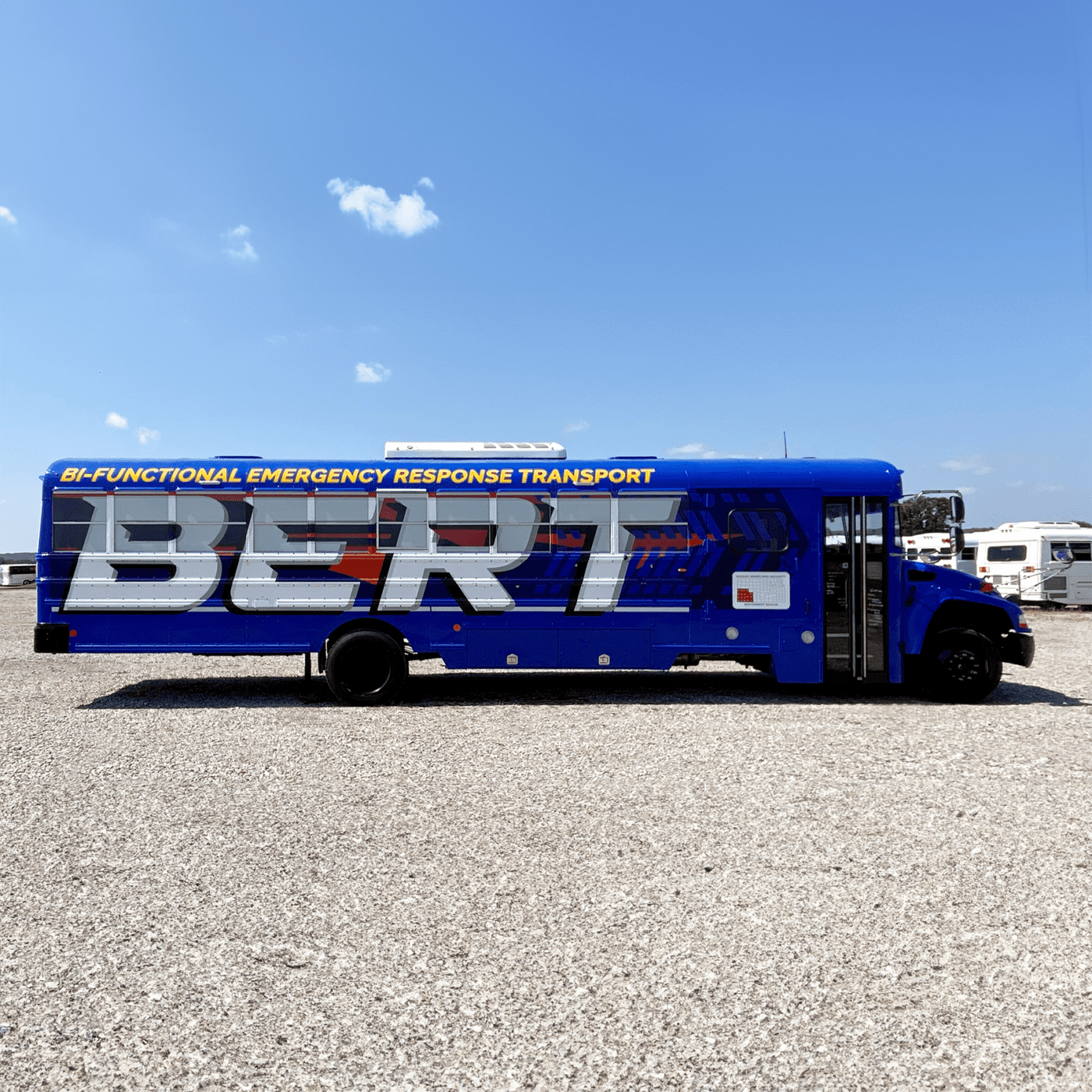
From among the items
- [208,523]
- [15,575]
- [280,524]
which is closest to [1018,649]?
[280,524]

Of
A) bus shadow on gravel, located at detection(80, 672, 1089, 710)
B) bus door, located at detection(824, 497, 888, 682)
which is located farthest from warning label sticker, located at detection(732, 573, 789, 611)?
bus shadow on gravel, located at detection(80, 672, 1089, 710)

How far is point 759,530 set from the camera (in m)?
9.76

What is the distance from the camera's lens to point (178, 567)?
31.4 ft

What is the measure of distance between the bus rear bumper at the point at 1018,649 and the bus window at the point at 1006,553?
17.5 m

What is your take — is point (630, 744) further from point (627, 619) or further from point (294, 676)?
point (294, 676)

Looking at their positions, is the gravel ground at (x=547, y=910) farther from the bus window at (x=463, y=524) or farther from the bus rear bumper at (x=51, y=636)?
the bus window at (x=463, y=524)

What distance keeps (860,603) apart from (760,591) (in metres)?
1.23

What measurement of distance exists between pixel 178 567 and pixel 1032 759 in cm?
924

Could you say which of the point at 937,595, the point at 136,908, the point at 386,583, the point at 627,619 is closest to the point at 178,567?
the point at 386,583

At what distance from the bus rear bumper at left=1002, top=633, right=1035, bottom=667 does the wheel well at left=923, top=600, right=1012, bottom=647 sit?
0.09 metres

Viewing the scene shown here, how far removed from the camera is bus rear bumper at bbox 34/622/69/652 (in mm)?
9453

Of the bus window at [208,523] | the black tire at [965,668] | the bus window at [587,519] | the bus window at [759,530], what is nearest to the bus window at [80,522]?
the bus window at [208,523]

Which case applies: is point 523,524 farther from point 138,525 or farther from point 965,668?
point 965,668

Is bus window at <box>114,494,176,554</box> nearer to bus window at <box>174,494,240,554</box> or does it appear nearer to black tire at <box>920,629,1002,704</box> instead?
bus window at <box>174,494,240,554</box>
